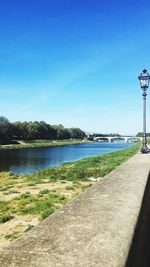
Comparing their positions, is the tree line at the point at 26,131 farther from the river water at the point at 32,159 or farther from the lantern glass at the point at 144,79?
the lantern glass at the point at 144,79

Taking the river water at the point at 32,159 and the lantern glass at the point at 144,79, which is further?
the river water at the point at 32,159

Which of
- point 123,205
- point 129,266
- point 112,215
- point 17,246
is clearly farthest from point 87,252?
point 123,205

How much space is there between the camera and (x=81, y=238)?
3504 millimetres

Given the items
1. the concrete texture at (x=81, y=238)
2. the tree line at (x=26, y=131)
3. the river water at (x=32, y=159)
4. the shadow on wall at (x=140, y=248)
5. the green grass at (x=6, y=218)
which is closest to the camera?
the concrete texture at (x=81, y=238)

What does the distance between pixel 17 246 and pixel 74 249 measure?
572 mm

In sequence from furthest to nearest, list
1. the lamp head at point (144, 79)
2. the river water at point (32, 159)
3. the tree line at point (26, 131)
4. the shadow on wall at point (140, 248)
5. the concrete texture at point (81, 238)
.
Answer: the tree line at point (26, 131) < the river water at point (32, 159) < the lamp head at point (144, 79) < the shadow on wall at point (140, 248) < the concrete texture at point (81, 238)

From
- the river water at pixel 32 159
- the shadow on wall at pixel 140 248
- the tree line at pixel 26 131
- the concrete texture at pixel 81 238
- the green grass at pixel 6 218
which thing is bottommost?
the river water at pixel 32 159

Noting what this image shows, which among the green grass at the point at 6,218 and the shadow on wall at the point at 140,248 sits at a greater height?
the shadow on wall at the point at 140,248

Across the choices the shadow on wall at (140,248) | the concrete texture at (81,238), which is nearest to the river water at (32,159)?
the shadow on wall at (140,248)

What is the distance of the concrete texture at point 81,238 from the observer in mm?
2891

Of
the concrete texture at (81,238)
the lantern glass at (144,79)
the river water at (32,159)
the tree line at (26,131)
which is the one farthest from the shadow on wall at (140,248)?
the tree line at (26,131)

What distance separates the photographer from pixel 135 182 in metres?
8.16


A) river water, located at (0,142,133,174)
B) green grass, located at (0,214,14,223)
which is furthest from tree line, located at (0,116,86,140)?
green grass, located at (0,214,14,223)

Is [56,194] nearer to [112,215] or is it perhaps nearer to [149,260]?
[149,260]
